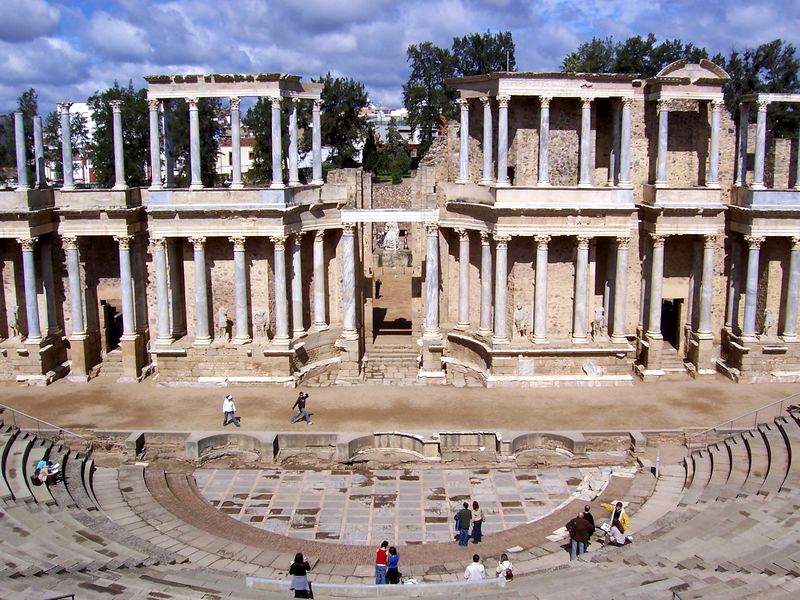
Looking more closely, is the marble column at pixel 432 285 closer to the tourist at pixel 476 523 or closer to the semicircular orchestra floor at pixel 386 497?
the semicircular orchestra floor at pixel 386 497

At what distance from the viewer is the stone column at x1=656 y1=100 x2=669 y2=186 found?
3189 centimetres

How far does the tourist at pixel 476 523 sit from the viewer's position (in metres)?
19.8

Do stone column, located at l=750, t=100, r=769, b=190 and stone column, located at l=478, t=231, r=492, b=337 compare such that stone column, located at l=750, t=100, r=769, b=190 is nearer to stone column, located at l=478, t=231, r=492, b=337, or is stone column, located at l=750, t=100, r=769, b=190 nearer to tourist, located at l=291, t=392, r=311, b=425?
stone column, located at l=478, t=231, r=492, b=337

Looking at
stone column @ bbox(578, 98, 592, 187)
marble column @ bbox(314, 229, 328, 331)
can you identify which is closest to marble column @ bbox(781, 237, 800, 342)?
stone column @ bbox(578, 98, 592, 187)

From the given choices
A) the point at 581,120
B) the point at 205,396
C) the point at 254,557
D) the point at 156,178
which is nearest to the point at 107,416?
the point at 205,396

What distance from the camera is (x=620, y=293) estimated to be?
32.4 metres

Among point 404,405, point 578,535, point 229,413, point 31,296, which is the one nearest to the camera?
point 578,535

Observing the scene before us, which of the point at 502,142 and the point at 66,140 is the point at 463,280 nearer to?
the point at 502,142

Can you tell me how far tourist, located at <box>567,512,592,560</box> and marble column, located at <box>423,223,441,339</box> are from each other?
1480 centimetres

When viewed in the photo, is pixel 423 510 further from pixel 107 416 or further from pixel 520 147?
pixel 520 147

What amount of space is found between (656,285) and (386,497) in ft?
51.7

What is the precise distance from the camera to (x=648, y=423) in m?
27.4

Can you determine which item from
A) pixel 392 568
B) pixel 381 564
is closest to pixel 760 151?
pixel 392 568

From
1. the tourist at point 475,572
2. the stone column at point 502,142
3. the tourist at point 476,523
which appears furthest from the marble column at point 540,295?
the tourist at point 475,572
